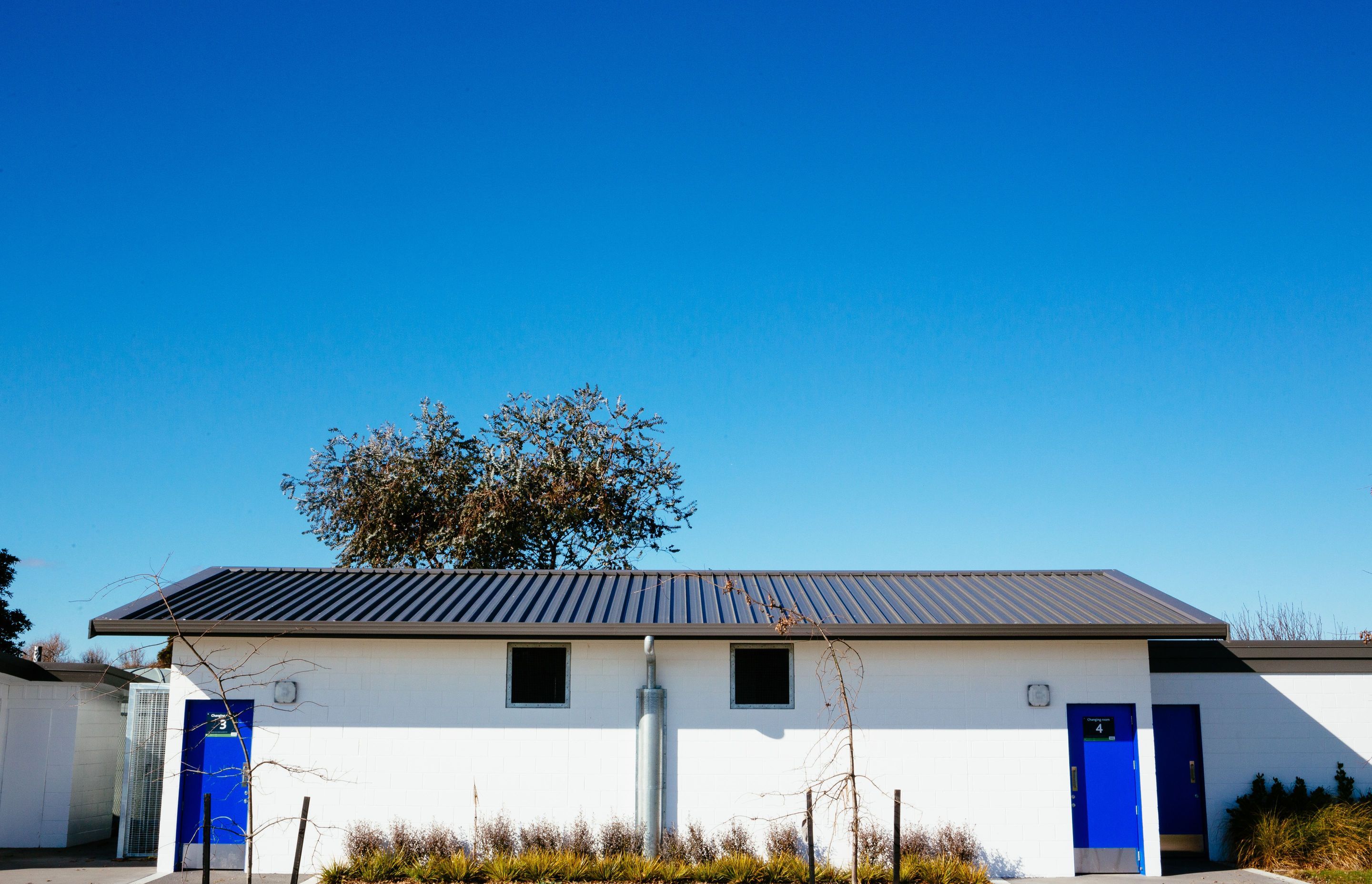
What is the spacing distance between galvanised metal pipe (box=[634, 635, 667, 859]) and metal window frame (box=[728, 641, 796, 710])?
863 mm

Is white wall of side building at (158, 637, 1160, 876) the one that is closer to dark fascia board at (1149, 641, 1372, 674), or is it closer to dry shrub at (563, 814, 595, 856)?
dry shrub at (563, 814, 595, 856)

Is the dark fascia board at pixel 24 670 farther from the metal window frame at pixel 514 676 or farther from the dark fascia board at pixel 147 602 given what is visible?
the metal window frame at pixel 514 676

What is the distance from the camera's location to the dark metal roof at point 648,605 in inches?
501

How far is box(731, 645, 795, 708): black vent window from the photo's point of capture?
42.8 ft

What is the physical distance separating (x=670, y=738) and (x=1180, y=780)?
7.41 m

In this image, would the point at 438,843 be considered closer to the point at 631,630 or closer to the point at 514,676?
the point at 514,676

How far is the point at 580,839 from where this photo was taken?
1245 cm

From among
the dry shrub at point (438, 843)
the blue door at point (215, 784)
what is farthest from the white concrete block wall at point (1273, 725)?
the blue door at point (215, 784)

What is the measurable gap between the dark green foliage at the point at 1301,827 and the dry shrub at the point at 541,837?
9020 millimetres

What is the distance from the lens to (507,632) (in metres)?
12.7

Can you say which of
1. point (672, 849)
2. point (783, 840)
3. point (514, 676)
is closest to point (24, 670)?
point (514, 676)

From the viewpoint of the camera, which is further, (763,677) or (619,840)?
(763,677)

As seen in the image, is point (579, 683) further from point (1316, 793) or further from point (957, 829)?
point (1316, 793)

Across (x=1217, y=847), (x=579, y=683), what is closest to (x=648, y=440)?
(x=579, y=683)
